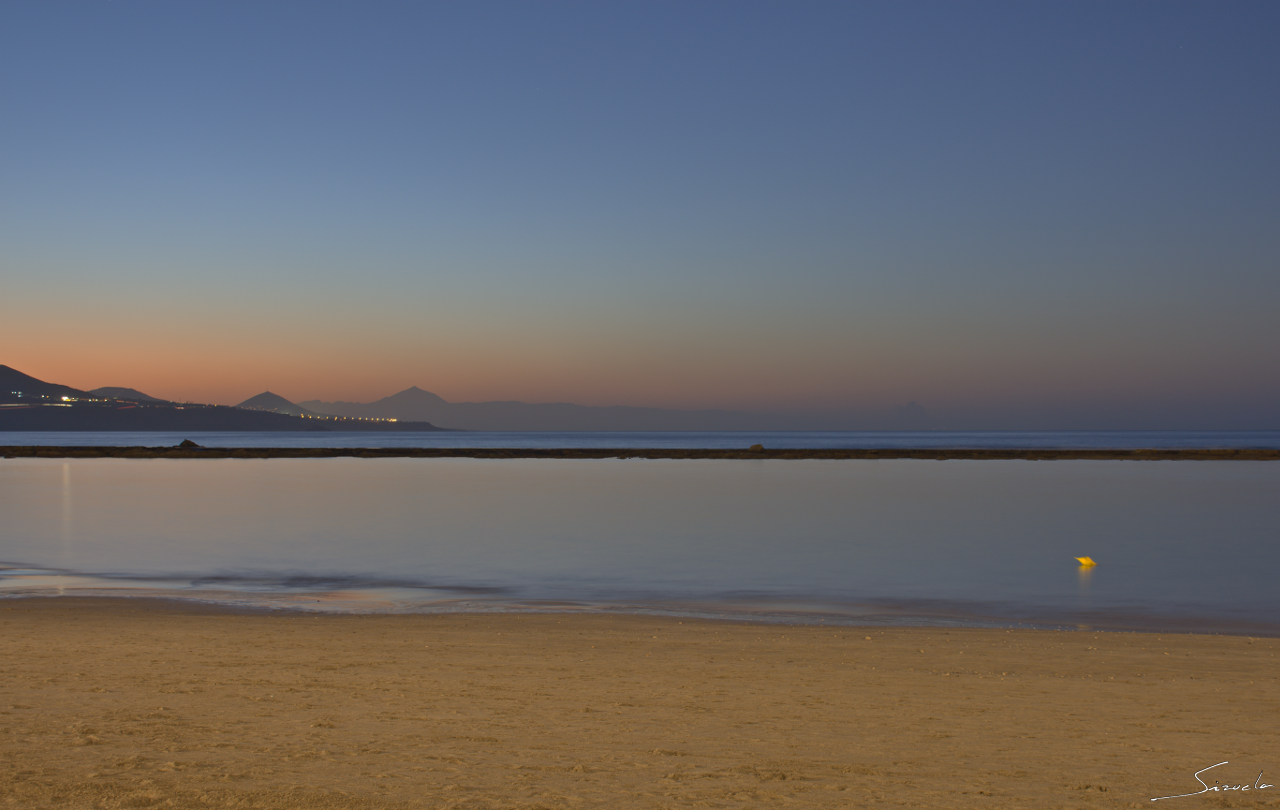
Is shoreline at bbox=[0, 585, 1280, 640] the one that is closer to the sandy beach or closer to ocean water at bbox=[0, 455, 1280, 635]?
ocean water at bbox=[0, 455, 1280, 635]

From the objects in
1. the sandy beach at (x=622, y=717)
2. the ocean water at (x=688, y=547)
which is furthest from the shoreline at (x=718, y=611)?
the sandy beach at (x=622, y=717)

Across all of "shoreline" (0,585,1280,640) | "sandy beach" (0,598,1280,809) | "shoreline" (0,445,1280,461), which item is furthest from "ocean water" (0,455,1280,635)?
"shoreline" (0,445,1280,461)

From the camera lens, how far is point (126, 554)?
19.6 metres

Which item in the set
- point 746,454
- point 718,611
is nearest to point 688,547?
point 718,611

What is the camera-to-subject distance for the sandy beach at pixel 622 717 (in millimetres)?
5188

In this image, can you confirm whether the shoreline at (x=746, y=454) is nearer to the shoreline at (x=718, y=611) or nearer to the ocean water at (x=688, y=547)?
the ocean water at (x=688, y=547)

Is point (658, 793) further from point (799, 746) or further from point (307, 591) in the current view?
point (307, 591)

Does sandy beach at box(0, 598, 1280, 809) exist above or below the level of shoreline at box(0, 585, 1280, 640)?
above

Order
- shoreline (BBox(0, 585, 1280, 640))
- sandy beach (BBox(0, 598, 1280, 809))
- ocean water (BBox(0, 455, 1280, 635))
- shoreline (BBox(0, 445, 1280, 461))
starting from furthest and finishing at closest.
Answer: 1. shoreline (BBox(0, 445, 1280, 461))
2. ocean water (BBox(0, 455, 1280, 635))
3. shoreline (BBox(0, 585, 1280, 640))
4. sandy beach (BBox(0, 598, 1280, 809))

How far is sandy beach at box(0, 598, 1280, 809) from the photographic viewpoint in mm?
5188

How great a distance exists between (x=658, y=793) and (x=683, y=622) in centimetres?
639

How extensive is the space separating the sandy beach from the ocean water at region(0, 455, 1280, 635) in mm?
2816

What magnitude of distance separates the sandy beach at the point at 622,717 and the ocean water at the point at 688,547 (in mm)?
2816

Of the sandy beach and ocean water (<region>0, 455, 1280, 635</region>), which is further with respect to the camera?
ocean water (<region>0, 455, 1280, 635</region>)
